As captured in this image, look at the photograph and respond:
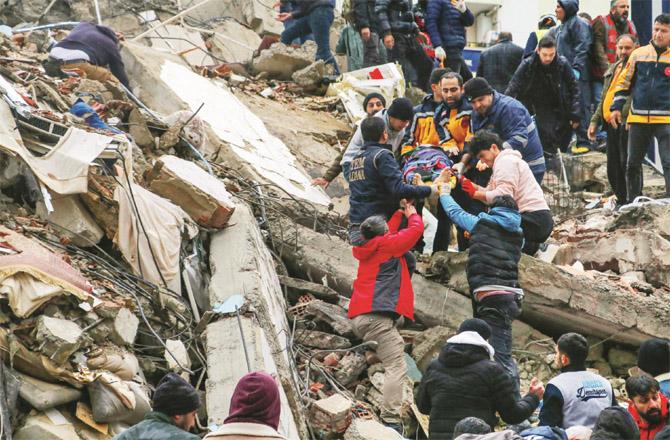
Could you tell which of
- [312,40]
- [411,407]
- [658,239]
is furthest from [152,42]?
[411,407]

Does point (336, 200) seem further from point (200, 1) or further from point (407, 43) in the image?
point (200, 1)

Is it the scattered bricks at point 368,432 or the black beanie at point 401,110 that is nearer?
the scattered bricks at point 368,432

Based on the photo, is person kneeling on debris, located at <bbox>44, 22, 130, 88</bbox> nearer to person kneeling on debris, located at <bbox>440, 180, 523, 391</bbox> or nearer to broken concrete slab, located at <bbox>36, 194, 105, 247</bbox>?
broken concrete slab, located at <bbox>36, 194, 105, 247</bbox>

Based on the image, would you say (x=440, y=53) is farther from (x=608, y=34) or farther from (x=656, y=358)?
(x=656, y=358)

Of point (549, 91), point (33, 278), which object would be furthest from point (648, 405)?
point (549, 91)

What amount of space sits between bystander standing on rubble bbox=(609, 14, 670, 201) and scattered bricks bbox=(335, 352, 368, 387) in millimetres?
4175

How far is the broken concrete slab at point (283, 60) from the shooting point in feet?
54.8

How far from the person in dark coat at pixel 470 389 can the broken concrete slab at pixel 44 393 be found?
7.04ft

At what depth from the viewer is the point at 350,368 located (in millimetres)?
9164

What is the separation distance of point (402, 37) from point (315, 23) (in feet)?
4.34

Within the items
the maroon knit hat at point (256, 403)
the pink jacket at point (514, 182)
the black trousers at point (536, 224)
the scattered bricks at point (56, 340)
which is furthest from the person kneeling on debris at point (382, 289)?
the maroon knit hat at point (256, 403)

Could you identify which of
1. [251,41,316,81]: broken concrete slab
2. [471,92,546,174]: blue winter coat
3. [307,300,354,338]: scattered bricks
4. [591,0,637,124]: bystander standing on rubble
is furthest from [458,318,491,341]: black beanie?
[251,41,316,81]: broken concrete slab

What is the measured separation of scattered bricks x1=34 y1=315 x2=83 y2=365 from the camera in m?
7.38

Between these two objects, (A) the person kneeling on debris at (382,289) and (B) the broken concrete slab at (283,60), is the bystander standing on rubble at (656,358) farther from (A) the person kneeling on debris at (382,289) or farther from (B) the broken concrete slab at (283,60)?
(B) the broken concrete slab at (283,60)
